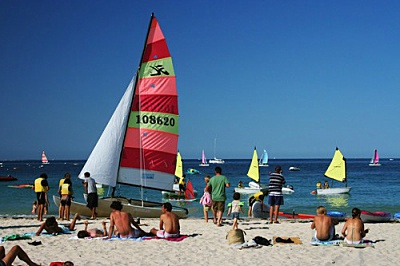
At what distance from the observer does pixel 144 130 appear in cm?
1633

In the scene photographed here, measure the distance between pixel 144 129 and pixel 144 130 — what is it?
3cm

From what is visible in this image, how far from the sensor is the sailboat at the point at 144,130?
16156 mm

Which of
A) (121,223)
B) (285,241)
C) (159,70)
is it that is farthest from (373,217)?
(121,223)

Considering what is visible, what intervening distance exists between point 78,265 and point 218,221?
5.52 metres

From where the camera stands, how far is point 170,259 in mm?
9430

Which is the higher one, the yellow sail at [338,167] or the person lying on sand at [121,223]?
the yellow sail at [338,167]

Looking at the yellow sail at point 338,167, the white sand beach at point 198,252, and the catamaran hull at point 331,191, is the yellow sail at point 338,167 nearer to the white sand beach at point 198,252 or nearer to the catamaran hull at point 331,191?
the catamaran hull at point 331,191

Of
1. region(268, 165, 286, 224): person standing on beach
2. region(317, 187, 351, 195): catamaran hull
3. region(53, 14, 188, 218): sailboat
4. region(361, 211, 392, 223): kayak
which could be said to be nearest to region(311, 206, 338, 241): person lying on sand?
region(268, 165, 286, 224): person standing on beach

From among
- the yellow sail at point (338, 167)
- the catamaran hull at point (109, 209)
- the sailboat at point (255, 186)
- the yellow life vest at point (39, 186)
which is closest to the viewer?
the yellow life vest at point (39, 186)

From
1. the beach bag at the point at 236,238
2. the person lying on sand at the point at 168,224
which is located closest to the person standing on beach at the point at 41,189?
the person lying on sand at the point at 168,224

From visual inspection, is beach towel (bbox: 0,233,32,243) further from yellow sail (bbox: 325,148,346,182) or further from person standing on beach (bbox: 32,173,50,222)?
yellow sail (bbox: 325,148,346,182)

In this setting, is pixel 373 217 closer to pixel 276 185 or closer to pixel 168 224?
pixel 276 185

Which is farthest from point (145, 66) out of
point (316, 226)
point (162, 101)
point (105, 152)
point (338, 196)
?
point (338, 196)

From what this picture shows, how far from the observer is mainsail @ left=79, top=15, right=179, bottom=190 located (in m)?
16.2
